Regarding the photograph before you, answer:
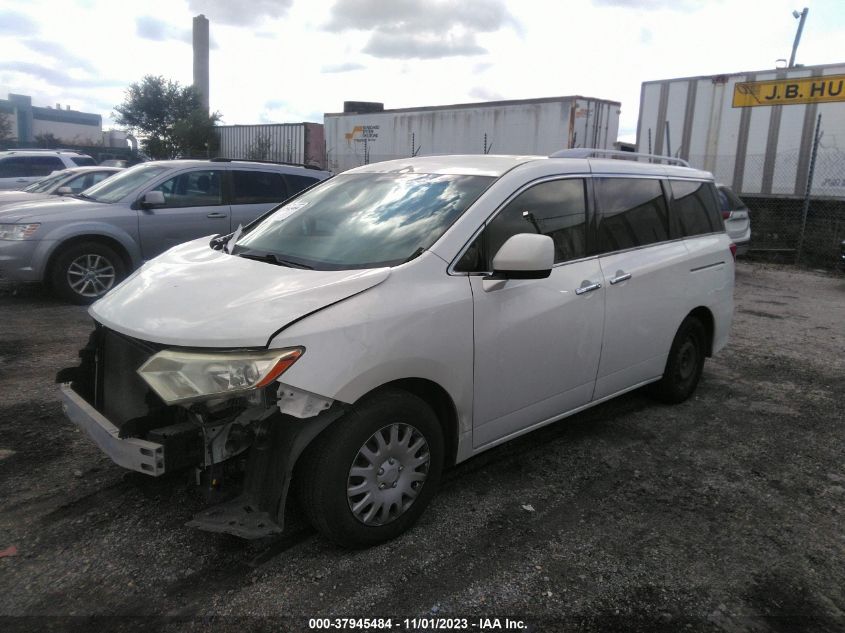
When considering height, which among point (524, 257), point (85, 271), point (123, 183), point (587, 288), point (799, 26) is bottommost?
point (85, 271)

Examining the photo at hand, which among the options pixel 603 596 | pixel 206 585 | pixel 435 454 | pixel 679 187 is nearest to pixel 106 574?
pixel 206 585

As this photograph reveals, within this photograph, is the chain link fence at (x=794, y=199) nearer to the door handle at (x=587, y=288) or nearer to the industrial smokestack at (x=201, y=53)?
the door handle at (x=587, y=288)

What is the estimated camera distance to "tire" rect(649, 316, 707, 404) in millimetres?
4816

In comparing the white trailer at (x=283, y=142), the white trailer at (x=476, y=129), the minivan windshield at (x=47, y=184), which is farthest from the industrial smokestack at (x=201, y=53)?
the minivan windshield at (x=47, y=184)

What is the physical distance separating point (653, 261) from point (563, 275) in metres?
1.05

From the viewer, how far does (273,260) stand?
10.8 ft

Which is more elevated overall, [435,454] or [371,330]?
[371,330]

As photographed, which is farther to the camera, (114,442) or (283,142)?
(283,142)

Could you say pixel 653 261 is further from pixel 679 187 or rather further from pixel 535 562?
pixel 535 562

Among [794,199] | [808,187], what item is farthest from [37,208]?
[794,199]

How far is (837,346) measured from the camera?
7039 millimetres

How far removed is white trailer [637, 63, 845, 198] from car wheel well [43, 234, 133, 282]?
11.9 m

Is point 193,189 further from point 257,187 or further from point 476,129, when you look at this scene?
point 476,129

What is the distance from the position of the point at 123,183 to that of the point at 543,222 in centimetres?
660
